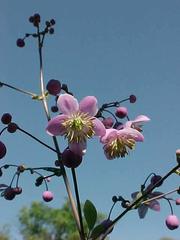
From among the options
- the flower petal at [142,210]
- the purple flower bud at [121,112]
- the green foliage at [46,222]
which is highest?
the green foliage at [46,222]

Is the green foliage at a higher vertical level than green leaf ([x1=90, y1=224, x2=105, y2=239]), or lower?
higher

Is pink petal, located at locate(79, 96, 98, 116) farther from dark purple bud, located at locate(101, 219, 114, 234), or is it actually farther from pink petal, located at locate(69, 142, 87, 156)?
dark purple bud, located at locate(101, 219, 114, 234)

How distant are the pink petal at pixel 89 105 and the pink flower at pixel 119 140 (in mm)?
76

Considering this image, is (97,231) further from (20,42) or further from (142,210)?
(20,42)

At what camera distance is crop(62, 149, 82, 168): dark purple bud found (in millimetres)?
1415

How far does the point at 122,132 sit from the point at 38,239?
31.4m

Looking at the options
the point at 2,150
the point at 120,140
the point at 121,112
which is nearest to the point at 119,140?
the point at 120,140

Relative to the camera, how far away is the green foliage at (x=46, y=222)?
33.6m

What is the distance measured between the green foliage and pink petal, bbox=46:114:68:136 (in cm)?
3218

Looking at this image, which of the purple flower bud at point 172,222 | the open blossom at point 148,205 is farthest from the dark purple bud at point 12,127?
the purple flower bud at point 172,222

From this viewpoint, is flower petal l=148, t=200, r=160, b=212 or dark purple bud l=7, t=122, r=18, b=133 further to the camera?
flower petal l=148, t=200, r=160, b=212

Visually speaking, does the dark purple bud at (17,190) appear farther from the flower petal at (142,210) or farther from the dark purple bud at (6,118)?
the flower petal at (142,210)

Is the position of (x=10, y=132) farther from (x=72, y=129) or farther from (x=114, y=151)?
(x=114, y=151)

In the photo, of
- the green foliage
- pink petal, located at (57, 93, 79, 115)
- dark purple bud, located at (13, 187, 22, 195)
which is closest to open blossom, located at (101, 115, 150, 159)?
pink petal, located at (57, 93, 79, 115)
